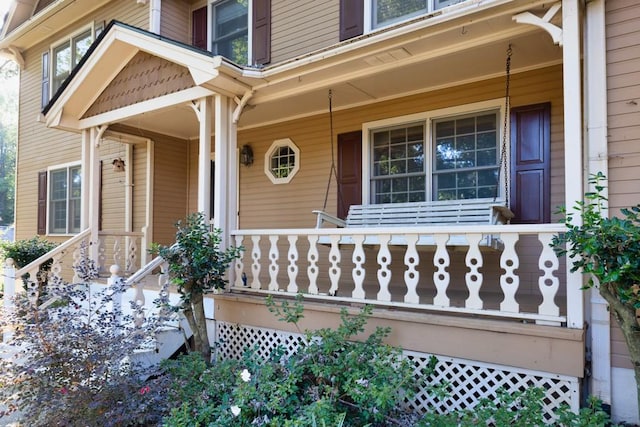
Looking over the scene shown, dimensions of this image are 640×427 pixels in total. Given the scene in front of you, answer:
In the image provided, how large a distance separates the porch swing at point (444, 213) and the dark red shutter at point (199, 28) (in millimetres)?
3395

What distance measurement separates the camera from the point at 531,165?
14.4 ft

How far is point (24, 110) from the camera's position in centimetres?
991

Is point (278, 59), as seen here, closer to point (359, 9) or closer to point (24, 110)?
point (359, 9)

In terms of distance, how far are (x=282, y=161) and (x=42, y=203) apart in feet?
21.0

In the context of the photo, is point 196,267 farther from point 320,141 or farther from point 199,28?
point 199,28

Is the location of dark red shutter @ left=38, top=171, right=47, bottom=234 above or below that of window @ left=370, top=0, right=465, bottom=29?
below

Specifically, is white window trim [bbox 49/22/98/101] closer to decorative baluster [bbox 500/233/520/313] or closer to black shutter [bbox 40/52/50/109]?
black shutter [bbox 40/52/50/109]

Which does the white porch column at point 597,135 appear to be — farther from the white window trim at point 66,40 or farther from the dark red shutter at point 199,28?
the white window trim at point 66,40

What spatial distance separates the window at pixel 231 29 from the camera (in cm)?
673

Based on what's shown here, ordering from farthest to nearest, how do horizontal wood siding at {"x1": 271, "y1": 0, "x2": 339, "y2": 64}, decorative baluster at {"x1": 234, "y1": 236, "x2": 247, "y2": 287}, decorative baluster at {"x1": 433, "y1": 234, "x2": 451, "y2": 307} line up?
horizontal wood siding at {"x1": 271, "y1": 0, "x2": 339, "y2": 64}, decorative baluster at {"x1": 234, "y1": 236, "x2": 247, "y2": 287}, decorative baluster at {"x1": 433, "y1": 234, "x2": 451, "y2": 307}

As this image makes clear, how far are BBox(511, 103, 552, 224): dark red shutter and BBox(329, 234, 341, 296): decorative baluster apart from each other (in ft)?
6.74

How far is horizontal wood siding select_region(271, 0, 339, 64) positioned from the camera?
576cm

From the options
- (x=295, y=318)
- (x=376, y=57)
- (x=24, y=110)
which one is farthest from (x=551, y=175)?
(x=24, y=110)

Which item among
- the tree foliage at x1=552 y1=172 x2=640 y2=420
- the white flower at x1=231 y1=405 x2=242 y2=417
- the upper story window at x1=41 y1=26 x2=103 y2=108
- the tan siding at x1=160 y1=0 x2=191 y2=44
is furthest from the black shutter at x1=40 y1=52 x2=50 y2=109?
the tree foliage at x1=552 y1=172 x2=640 y2=420
